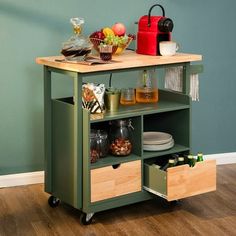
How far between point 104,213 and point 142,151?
38 centimetres

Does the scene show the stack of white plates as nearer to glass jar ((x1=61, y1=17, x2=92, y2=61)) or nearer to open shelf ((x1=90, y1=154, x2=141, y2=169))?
open shelf ((x1=90, y1=154, x2=141, y2=169))

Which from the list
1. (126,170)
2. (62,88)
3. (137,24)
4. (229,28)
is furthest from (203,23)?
(126,170)

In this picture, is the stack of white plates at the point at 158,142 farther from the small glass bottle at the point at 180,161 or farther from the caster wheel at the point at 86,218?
the caster wheel at the point at 86,218

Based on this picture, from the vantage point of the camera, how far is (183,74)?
3396mm

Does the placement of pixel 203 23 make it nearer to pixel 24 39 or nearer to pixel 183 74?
pixel 183 74

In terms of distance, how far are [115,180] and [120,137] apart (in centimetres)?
24

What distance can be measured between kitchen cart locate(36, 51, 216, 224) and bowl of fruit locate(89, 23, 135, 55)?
0.06 meters

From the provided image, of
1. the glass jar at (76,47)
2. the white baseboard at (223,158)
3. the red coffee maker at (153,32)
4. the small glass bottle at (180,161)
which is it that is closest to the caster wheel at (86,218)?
the small glass bottle at (180,161)

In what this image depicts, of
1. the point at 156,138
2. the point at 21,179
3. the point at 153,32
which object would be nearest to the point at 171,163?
the point at 156,138

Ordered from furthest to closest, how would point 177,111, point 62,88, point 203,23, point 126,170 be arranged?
1. point 203,23
2. point 62,88
3. point 177,111
4. point 126,170

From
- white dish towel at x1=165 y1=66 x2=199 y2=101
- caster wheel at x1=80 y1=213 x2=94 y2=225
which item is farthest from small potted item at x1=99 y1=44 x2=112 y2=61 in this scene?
caster wheel at x1=80 y1=213 x2=94 y2=225

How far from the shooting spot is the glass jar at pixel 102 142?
320cm

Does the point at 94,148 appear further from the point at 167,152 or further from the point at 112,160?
the point at 167,152

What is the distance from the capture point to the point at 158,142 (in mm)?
3342
